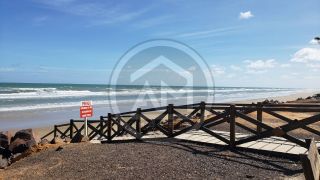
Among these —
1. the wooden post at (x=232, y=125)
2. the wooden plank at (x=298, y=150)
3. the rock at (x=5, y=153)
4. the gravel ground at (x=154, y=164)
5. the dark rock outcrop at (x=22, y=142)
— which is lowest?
the rock at (x=5, y=153)

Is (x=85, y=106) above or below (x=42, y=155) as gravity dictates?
above

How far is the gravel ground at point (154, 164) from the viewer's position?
842 cm

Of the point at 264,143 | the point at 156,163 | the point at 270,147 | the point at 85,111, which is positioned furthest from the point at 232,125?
the point at 85,111

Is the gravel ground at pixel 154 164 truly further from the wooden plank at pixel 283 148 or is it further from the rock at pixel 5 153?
the rock at pixel 5 153

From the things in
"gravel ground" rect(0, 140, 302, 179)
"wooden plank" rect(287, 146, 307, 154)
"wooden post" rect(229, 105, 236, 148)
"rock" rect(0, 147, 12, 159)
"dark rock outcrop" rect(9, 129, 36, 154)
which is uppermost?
"wooden post" rect(229, 105, 236, 148)

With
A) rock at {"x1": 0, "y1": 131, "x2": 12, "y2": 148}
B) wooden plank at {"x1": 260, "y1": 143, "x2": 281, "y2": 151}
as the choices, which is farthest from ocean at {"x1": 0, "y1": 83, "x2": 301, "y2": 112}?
wooden plank at {"x1": 260, "y1": 143, "x2": 281, "y2": 151}

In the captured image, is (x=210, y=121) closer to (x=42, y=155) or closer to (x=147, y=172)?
(x=147, y=172)

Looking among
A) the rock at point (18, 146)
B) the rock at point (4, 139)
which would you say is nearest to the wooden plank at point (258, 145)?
the rock at point (18, 146)

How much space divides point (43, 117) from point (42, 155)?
68.5ft

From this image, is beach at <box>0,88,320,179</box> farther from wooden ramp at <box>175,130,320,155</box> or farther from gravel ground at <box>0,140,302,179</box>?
wooden ramp at <box>175,130,320,155</box>

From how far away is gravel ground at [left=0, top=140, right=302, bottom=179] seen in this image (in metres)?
8.42

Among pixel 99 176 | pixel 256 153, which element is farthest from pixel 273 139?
pixel 99 176

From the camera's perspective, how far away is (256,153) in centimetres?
995

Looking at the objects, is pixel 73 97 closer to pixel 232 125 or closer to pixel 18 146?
pixel 18 146
